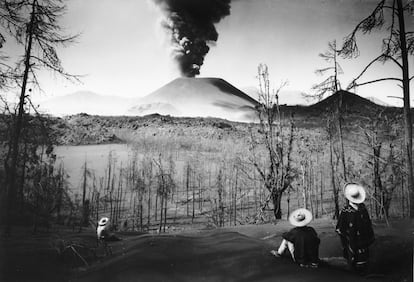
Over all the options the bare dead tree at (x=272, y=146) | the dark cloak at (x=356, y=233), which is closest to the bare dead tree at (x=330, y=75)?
the bare dead tree at (x=272, y=146)

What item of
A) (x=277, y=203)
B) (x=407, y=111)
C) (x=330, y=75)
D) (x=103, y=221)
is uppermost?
(x=330, y=75)

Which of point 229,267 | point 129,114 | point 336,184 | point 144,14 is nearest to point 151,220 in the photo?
point 229,267

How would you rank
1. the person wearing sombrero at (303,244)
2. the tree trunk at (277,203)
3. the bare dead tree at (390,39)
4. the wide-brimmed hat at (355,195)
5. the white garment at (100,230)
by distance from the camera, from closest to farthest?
the person wearing sombrero at (303,244) < the wide-brimmed hat at (355,195) < the white garment at (100,230) < the tree trunk at (277,203) < the bare dead tree at (390,39)

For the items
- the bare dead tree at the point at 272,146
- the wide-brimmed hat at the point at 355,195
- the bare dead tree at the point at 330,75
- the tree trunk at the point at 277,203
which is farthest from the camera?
the bare dead tree at the point at 330,75

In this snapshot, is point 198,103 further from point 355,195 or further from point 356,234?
point 356,234

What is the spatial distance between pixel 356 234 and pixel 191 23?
9.75 ft

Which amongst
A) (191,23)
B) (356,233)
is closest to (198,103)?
(191,23)

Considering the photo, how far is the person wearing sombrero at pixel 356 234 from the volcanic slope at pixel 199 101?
165cm

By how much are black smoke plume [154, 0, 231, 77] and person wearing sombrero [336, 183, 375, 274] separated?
7.44ft

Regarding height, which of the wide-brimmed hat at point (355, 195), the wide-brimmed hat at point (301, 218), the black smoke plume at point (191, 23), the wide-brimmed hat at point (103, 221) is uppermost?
the black smoke plume at point (191, 23)

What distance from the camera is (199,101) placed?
4348 millimetres

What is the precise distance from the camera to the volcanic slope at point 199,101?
400cm

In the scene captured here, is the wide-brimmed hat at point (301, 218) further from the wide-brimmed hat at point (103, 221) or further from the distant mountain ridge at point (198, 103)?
the wide-brimmed hat at point (103, 221)

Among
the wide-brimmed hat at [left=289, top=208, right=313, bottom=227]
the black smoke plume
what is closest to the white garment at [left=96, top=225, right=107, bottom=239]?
the wide-brimmed hat at [left=289, top=208, right=313, bottom=227]
